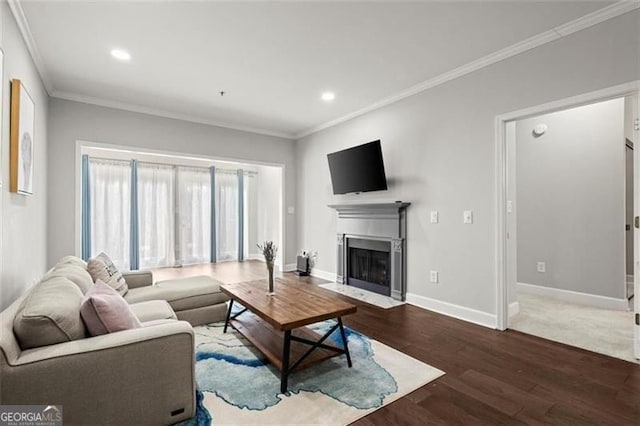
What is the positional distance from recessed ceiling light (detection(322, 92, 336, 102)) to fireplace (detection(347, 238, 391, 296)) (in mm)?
2101

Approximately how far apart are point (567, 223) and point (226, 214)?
6538 millimetres

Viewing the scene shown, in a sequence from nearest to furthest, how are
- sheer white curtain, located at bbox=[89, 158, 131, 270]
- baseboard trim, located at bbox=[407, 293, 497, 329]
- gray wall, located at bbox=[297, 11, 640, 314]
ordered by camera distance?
1. gray wall, located at bbox=[297, 11, 640, 314]
2. baseboard trim, located at bbox=[407, 293, 497, 329]
3. sheer white curtain, located at bbox=[89, 158, 131, 270]

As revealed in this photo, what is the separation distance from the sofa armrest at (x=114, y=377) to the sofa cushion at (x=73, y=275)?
2.54 ft

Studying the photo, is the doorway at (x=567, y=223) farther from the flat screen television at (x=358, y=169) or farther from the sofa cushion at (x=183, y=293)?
the sofa cushion at (x=183, y=293)

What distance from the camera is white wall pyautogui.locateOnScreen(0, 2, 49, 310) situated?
6.53 ft

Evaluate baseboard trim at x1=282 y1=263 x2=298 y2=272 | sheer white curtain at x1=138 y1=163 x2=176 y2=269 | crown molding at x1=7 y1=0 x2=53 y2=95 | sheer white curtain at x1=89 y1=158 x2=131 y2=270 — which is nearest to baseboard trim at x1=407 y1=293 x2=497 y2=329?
baseboard trim at x1=282 y1=263 x2=298 y2=272

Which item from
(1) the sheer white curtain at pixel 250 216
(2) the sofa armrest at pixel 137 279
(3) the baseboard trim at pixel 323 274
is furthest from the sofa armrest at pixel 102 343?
(1) the sheer white curtain at pixel 250 216

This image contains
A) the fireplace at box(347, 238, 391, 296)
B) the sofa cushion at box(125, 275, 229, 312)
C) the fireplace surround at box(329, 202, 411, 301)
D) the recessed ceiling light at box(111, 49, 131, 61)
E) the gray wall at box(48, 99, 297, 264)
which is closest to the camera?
the sofa cushion at box(125, 275, 229, 312)

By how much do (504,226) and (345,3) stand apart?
8.10 ft

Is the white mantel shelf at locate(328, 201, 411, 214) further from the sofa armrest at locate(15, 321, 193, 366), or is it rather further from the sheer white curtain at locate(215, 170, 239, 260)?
the sheer white curtain at locate(215, 170, 239, 260)

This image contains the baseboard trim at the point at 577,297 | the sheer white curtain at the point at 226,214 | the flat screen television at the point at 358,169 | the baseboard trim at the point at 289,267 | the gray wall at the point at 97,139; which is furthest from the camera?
the sheer white curtain at the point at 226,214

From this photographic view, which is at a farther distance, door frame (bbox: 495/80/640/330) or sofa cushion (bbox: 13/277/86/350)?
door frame (bbox: 495/80/640/330)

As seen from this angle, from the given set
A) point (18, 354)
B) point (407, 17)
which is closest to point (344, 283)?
point (407, 17)

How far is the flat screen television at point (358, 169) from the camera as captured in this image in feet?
13.3
